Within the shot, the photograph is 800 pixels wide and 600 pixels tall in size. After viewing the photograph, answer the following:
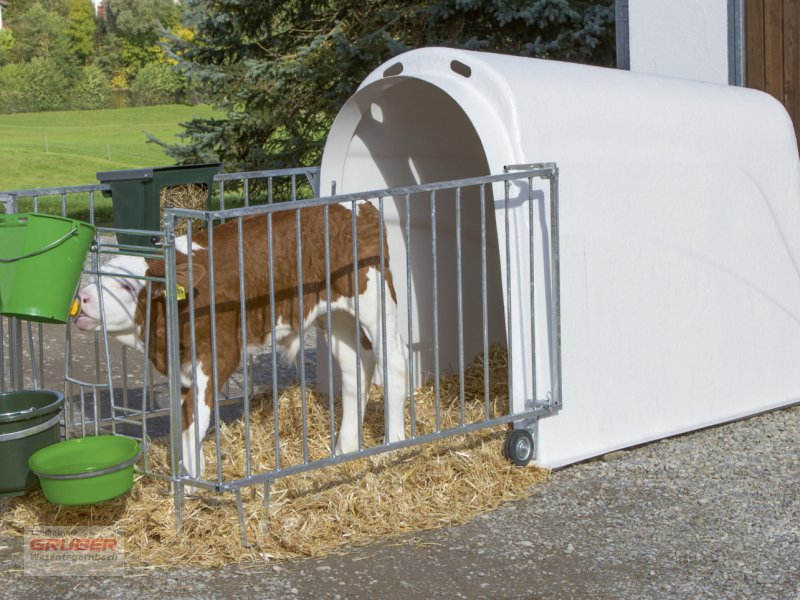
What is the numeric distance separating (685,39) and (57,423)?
5355 mm

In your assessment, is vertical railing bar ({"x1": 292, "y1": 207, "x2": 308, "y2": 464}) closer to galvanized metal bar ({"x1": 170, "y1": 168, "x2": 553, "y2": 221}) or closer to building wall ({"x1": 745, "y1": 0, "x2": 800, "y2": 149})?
galvanized metal bar ({"x1": 170, "y1": 168, "x2": 553, "y2": 221})

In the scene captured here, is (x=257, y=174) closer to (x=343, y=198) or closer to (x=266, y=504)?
(x=343, y=198)

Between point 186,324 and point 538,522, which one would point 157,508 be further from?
point 538,522

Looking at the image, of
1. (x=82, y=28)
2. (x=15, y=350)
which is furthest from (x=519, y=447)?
(x=82, y=28)

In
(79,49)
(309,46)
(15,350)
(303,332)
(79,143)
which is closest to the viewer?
(303,332)

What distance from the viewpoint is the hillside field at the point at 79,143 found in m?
31.6

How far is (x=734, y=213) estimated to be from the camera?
6664 millimetres

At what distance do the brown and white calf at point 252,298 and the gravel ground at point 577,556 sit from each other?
670 mm

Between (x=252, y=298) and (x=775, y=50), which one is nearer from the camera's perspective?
(x=252, y=298)

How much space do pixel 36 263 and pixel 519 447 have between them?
7.94 feet

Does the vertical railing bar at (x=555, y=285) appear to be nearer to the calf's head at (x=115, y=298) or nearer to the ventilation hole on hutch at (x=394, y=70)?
the ventilation hole on hutch at (x=394, y=70)

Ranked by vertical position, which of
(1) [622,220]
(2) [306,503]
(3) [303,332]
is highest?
(1) [622,220]

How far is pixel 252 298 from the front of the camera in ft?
17.7

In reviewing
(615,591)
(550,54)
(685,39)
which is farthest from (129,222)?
(550,54)
